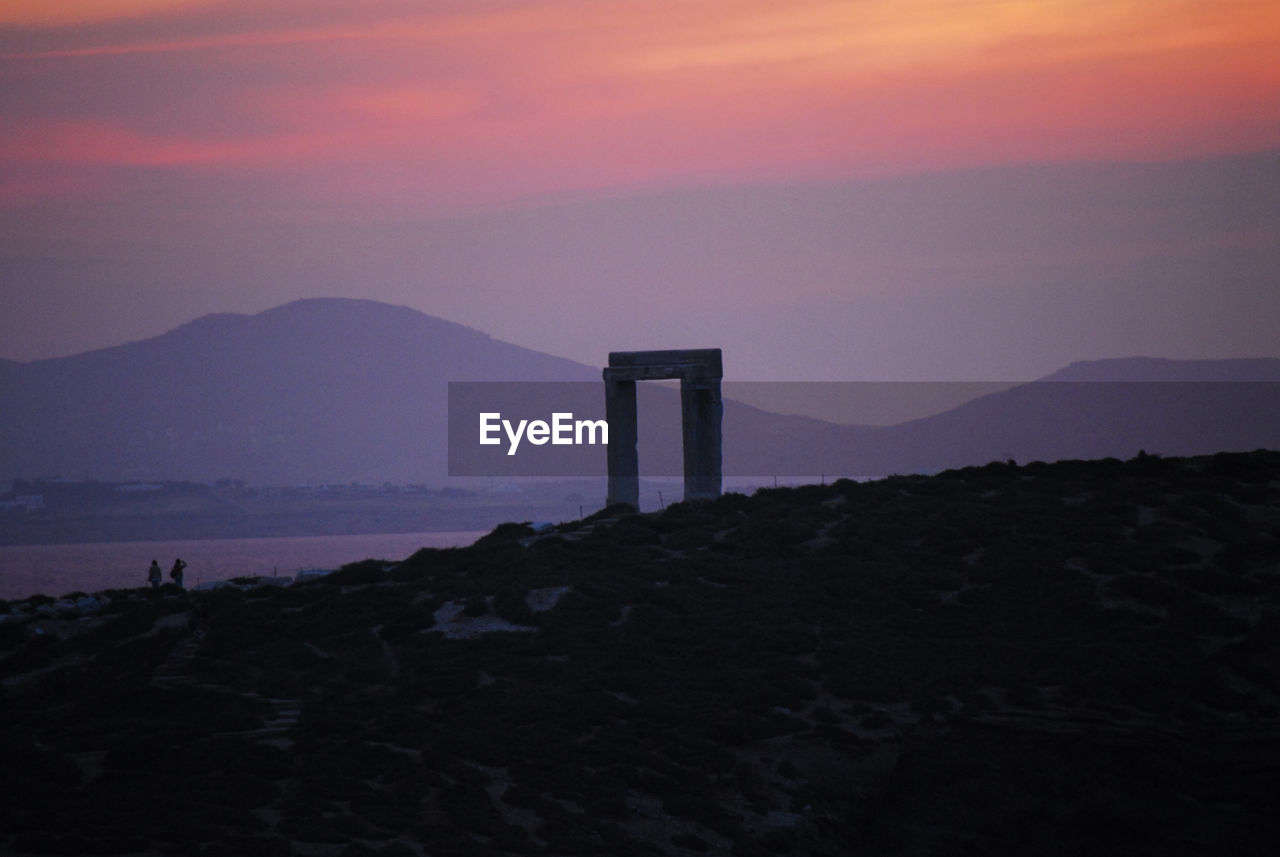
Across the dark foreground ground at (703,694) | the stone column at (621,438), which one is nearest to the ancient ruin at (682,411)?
the stone column at (621,438)

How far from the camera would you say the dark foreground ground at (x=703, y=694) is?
20719mm

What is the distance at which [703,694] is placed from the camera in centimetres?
2639

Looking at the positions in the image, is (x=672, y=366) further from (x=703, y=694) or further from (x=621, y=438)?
(x=703, y=694)

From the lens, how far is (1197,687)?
2673cm

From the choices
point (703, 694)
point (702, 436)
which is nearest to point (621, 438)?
point (702, 436)

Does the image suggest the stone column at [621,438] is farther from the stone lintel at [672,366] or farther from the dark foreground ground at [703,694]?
the dark foreground ground at [703,694]

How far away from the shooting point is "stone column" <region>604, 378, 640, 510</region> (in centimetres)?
4166

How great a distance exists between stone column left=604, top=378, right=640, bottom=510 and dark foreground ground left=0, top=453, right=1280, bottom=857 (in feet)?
15.5

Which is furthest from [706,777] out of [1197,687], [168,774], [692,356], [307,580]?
[692,356]

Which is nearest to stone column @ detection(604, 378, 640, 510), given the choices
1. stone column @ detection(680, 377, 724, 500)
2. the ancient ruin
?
the ancient ruin

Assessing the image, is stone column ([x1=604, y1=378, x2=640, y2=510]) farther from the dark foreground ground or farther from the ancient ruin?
the dark foreground ground

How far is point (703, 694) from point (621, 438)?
1627 centimetres

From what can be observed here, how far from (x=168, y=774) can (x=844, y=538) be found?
19.1 meters

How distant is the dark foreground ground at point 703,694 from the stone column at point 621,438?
→ 473cm
